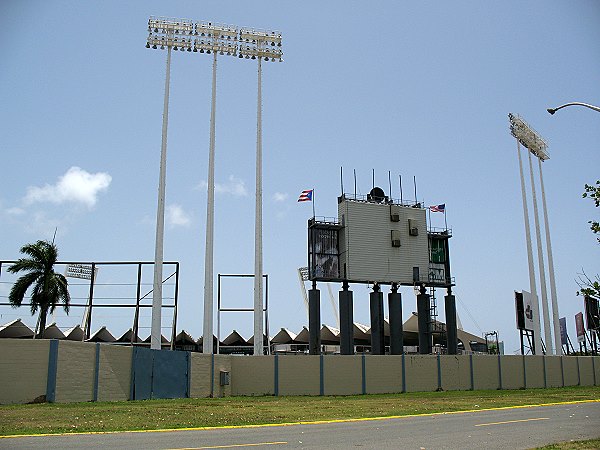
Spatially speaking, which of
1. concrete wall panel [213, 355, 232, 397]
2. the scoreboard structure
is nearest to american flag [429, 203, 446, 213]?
the scoreboard structure

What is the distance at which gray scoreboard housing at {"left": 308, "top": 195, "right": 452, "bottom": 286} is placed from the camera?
176 ft

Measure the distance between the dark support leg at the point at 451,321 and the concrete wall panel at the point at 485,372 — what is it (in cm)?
592

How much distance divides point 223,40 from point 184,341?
1966 inches

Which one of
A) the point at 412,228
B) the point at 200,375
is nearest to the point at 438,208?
the point at 412,228

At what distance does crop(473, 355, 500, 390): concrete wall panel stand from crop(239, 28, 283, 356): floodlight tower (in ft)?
51.5

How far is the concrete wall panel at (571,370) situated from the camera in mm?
55094

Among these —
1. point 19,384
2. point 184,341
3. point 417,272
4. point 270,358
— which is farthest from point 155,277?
point 184,341

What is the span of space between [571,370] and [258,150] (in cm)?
3194

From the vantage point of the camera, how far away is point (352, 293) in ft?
175

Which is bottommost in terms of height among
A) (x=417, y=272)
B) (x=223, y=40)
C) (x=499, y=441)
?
(x=499, y=441)

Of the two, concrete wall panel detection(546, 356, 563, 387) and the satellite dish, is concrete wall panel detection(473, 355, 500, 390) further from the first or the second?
the satellite dish

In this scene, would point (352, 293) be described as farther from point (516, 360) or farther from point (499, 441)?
point (499, 441)

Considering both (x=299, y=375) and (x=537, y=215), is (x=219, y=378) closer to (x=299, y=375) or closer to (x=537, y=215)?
(x=299, y=375)

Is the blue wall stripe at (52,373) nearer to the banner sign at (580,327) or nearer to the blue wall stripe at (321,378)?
the blue wall stripe at (321,378)
